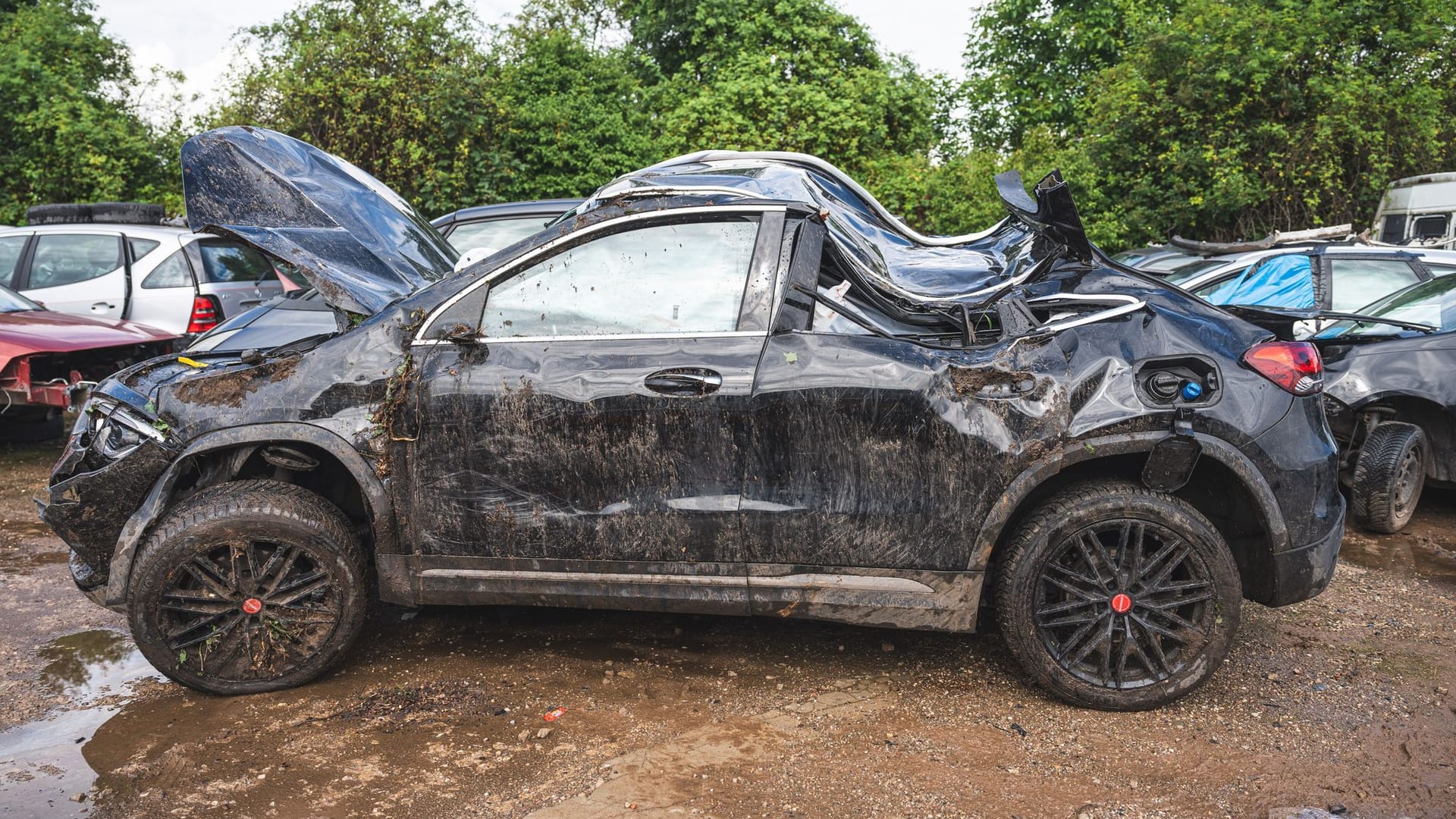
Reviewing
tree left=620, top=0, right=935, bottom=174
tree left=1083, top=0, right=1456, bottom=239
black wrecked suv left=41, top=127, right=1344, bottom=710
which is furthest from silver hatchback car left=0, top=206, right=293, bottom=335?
tree left=1083, top=0, right=1456, bottom=239

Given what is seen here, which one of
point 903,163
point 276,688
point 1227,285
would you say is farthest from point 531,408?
point 903,163

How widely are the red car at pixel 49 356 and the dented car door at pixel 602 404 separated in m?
4.53

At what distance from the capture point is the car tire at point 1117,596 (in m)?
3.46

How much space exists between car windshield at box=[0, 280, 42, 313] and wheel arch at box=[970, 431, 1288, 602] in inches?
318

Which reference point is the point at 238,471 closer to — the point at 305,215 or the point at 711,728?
the point at 305,215

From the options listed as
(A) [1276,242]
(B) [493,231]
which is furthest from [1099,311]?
(A) [1276,242]

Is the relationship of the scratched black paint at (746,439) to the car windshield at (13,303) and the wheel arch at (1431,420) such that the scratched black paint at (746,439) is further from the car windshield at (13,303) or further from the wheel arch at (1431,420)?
the car windshield at (13,303)

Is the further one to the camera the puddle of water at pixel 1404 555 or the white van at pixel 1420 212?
the white van at pixel 1420 212

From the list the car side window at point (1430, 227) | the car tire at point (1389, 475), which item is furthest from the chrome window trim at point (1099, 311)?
the car side window at point (1430, 227)

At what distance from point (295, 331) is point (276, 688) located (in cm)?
308

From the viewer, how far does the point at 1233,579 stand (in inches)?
137

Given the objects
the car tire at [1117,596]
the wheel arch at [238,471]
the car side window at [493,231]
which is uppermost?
the car side window at [493,231]

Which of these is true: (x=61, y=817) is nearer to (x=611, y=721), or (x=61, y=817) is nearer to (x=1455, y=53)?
(x=611, y=721)

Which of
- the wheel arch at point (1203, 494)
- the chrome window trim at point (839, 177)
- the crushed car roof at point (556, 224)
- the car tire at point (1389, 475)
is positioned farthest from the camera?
the car tire at point (1389, 475)
